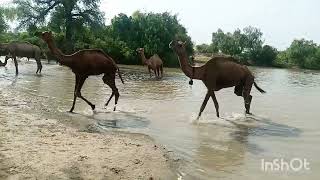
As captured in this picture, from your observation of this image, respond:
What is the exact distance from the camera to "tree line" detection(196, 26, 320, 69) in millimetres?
79938

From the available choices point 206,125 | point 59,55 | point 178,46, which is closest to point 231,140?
point 206,125

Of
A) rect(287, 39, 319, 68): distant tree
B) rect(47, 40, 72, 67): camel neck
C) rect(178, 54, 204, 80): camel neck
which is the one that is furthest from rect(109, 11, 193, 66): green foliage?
rect(287, 39, 319, 68): distant tree

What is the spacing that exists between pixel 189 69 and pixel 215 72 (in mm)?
711

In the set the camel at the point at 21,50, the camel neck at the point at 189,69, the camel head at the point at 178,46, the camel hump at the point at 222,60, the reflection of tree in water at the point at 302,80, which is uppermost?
the camel head at the point at 178,46

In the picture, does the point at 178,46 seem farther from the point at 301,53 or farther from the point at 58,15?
the point at 301,53

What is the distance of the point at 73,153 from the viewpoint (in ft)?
22.5

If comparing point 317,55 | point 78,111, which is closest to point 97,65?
point 78,111

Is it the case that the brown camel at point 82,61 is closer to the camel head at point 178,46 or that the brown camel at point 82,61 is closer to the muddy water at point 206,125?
the muddy water at point 206,125

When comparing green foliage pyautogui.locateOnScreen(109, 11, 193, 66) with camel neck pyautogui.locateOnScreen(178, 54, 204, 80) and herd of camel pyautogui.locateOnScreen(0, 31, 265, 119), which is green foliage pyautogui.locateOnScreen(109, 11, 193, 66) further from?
camel neck pyautogui.locateOnScreen(178, 54, 204, 80)

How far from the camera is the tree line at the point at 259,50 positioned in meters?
79.9

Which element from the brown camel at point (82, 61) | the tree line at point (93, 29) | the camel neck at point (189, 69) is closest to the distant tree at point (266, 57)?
the tree line at point (93, 29)

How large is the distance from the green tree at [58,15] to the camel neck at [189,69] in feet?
122

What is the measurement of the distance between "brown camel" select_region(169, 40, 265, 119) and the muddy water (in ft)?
2.93

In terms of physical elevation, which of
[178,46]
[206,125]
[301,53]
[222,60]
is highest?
[178,46]
